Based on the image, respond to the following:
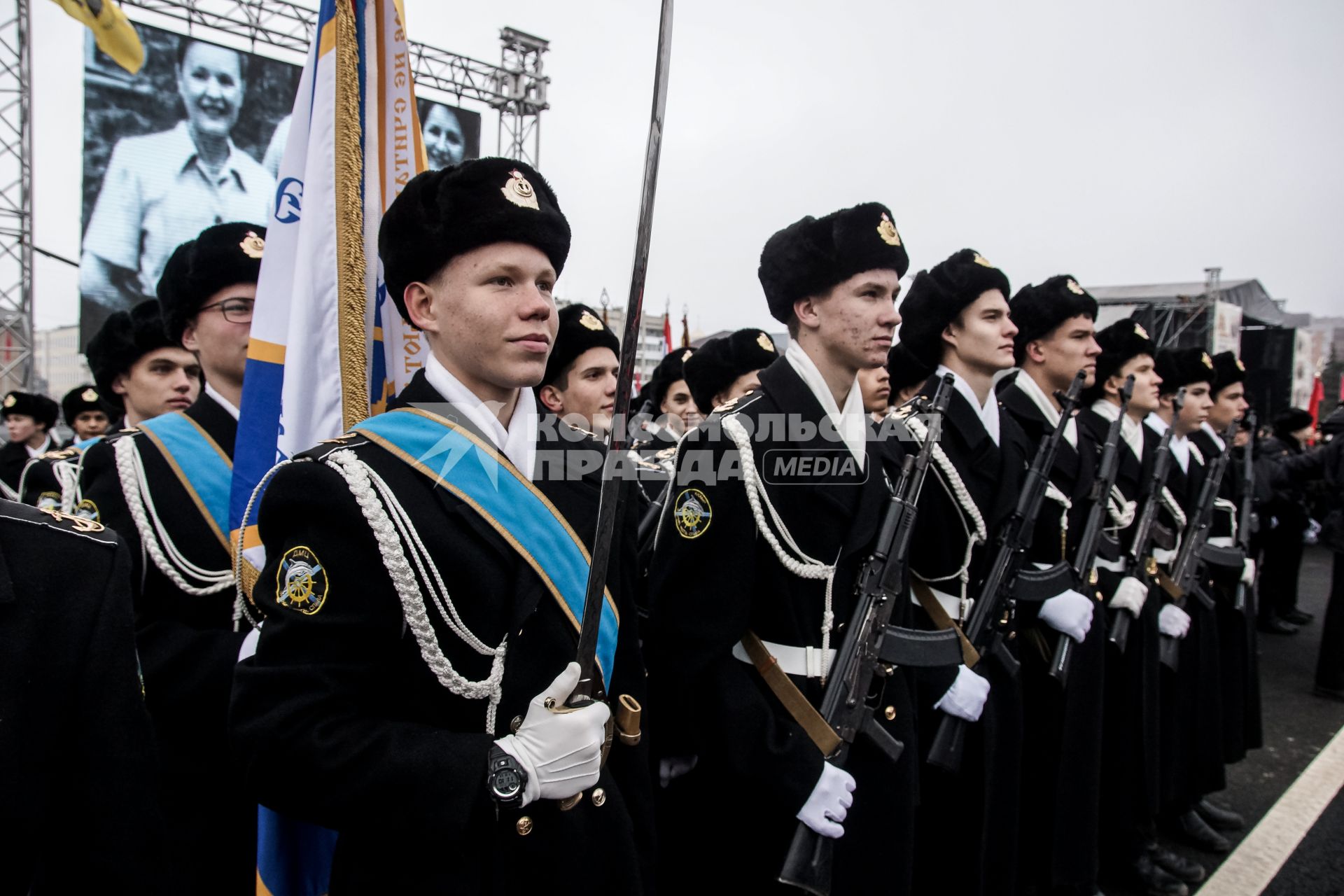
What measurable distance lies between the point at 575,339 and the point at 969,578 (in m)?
2.21

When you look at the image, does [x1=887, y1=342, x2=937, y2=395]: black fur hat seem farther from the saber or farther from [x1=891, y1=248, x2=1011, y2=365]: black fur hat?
the saber

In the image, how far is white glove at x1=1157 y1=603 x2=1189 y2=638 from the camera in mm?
4391

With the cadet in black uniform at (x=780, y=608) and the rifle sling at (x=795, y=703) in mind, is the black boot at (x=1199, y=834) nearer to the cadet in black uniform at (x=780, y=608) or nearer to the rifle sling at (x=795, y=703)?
the cadet in black uniform at (x=780, y=608)

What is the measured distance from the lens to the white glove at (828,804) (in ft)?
7.23

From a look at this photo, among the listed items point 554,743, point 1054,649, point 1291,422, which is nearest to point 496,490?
point 554,743

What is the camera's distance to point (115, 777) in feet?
4.16

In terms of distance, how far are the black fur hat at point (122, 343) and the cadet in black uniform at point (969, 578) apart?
3.27 meters

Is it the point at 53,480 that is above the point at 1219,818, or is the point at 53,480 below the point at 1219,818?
above

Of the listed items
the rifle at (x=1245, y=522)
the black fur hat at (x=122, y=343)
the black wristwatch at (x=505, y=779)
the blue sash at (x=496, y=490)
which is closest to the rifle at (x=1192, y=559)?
the rifle at (x=1245, y=522)

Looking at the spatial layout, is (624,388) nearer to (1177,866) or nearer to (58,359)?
(1177,866)

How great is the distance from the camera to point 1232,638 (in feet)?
16.8

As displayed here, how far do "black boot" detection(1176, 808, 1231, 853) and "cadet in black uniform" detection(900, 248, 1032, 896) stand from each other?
1.71 metres

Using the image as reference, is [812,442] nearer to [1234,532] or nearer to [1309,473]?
[1234,532]

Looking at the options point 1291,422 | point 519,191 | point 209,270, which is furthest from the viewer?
point 1291,422
